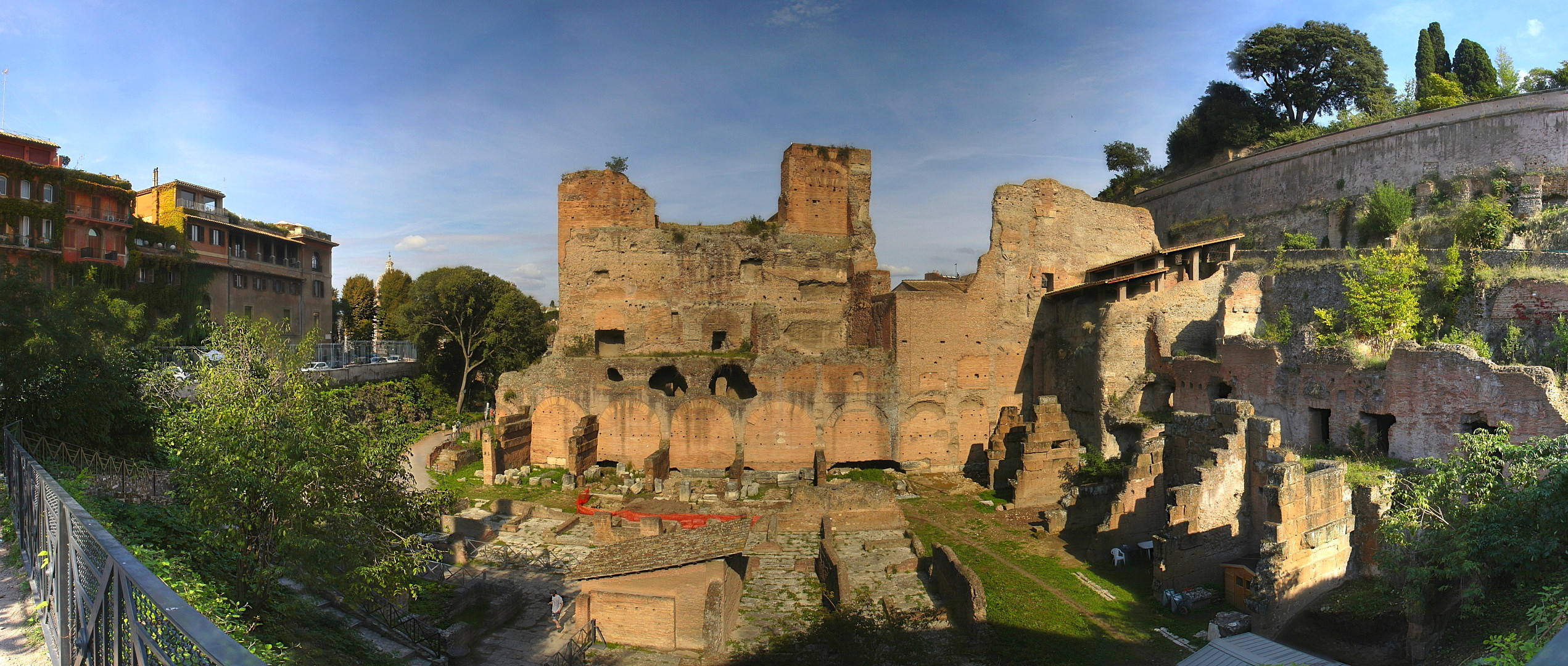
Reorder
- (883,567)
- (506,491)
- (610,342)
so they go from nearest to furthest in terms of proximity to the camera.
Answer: (883,567)
(506,491)
(610,342)

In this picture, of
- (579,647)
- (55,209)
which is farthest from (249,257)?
(579,647)

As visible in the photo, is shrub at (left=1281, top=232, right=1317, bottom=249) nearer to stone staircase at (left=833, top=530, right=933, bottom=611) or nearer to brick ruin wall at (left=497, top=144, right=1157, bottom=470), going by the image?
brick ruin wall at (left=497, top=144, right=1157, bottom=470)

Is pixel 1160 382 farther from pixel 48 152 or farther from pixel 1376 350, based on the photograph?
pixel 48 152

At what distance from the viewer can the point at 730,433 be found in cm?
2280

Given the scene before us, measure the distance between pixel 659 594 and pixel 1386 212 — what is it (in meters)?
25.9

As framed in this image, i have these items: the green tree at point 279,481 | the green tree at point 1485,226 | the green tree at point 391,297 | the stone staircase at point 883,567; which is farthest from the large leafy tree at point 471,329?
the green tree at point 1485,226

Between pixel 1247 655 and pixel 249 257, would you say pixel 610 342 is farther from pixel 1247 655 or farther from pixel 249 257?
pixel 1247 655

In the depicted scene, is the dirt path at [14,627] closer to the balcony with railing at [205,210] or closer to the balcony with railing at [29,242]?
the balcony with railing at [29,242]

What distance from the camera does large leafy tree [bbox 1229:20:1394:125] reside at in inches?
1267

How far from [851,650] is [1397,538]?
6919 mm

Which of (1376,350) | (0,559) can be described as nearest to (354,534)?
(0,559)

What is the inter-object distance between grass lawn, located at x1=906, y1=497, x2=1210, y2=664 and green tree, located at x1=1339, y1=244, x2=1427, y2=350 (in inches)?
A: 347

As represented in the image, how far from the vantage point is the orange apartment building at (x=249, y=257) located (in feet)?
113

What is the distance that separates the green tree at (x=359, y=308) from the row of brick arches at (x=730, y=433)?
105 feet
